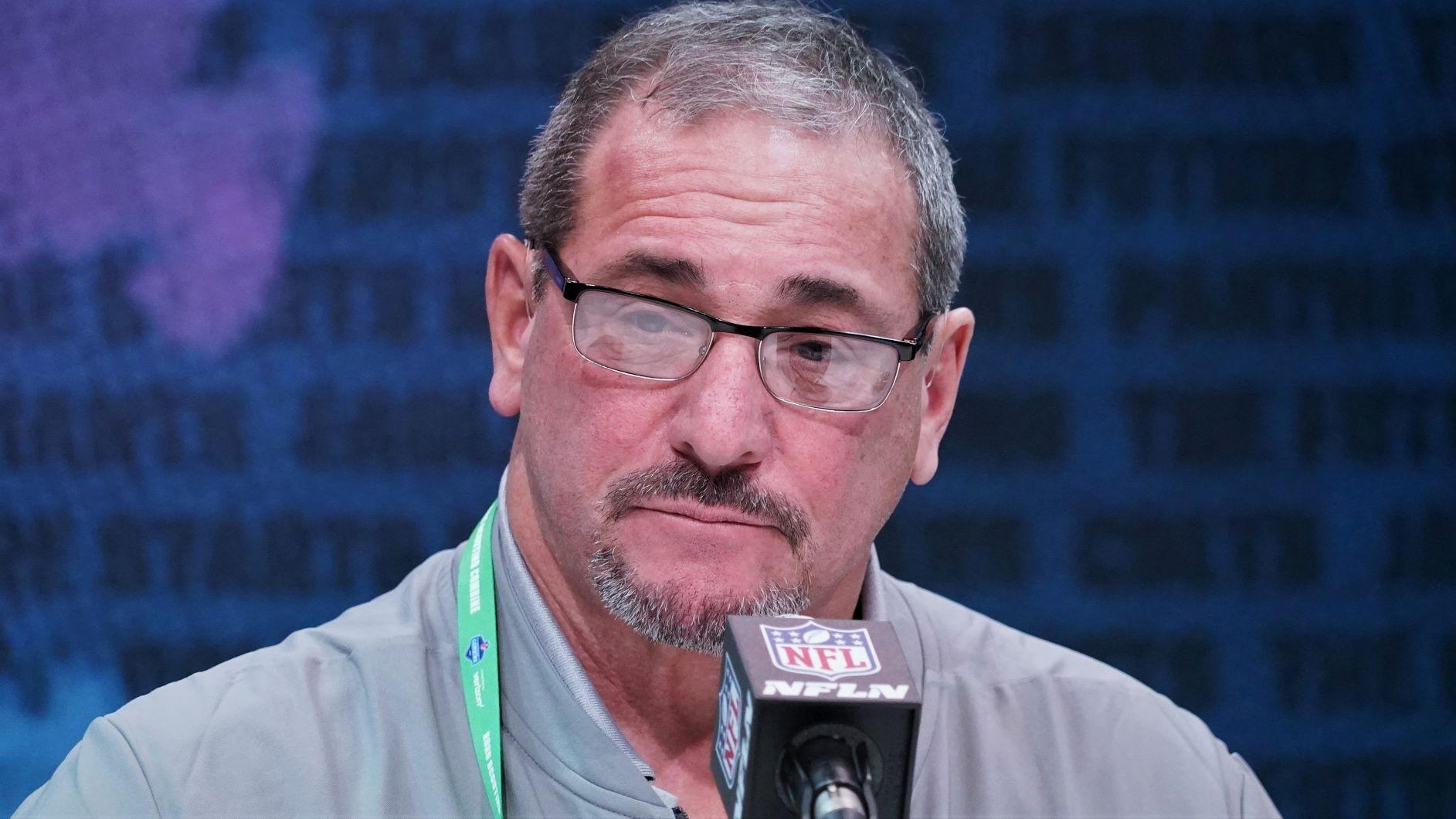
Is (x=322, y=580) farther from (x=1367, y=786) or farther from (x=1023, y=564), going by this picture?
(x=1367, y=786)

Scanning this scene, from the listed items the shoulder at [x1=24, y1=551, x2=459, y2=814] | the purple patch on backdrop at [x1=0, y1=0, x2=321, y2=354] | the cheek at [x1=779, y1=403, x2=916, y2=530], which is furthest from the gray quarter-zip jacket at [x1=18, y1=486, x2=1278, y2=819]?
the purple patch on backdrop at [x1=0, y1=0, x2=321, y2=354]

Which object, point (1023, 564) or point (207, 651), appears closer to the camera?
point (207, 651)

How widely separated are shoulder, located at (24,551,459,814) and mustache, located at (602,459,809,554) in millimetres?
378

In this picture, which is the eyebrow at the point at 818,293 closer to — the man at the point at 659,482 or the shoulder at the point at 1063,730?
the man at the point at 659,482

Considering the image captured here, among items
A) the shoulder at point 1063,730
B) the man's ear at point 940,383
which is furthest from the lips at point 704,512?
the shoulder at point 1063,730

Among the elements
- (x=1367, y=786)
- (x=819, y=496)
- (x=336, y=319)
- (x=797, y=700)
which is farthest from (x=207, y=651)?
(x=1367, y=786)

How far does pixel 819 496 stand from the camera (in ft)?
5.75

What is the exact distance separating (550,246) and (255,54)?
0.74 m

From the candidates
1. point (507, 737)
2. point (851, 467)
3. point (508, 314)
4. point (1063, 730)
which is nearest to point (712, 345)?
point (851, 467)

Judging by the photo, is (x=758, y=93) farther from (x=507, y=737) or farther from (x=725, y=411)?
(x=507, y=737)

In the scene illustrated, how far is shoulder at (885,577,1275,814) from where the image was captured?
2.01 m

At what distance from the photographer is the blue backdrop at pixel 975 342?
2285 mm

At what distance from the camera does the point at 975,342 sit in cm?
254

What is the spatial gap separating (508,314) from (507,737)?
56 centimetres
